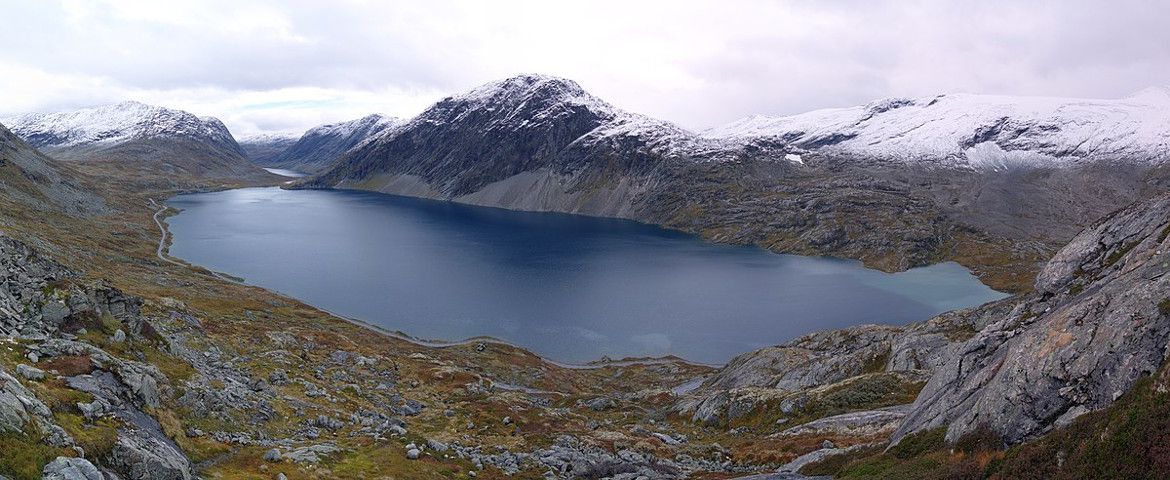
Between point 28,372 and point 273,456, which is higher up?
point 28,372

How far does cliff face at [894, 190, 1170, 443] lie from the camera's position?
20.8m

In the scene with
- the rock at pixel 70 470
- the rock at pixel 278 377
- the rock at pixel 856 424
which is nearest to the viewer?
the rock at pixel 70 470

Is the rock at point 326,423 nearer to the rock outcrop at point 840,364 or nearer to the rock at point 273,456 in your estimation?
the rock at point 273,456

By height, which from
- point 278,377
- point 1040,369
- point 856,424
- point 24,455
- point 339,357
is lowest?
point 339,357

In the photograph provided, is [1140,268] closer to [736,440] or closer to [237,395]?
[736,440]

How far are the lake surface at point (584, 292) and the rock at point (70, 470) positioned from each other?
84.0 meters

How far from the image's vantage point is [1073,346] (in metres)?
22.7

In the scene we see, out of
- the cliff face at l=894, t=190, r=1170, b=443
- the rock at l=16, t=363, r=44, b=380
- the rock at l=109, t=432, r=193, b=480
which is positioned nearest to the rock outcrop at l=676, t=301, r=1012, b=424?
the cliff face at l=894, t=190, r=1170, b=443

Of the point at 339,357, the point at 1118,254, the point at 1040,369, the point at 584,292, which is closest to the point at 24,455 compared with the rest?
the point at 1040,369

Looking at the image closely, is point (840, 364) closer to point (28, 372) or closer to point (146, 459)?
A: point (146, 459)

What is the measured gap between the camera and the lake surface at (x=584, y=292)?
111000 millimetres

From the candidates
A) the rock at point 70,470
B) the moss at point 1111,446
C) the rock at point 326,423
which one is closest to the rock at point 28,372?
the rock at point 70,470

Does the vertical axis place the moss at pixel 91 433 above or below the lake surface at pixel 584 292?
above

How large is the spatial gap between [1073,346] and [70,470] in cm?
3434
